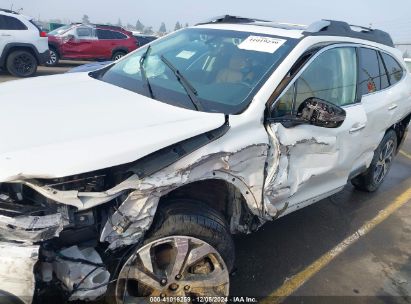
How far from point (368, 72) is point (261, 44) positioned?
1.42 metres

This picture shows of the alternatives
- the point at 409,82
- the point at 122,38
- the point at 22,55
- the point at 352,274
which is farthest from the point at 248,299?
the point at 122,38

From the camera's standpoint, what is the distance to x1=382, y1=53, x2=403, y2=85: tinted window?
177 inches

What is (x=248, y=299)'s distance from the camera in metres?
2.92

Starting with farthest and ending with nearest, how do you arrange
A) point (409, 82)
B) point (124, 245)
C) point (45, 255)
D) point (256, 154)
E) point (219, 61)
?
point (409, 82)
point (219, 61)
point (256, 154)
point (124, 245)
point (45, 255)

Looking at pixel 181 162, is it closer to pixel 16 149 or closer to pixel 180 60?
pixel 16 149

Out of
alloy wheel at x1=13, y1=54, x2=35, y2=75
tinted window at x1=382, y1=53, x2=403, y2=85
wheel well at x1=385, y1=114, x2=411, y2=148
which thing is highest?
tinted window at x1=382, y1=53, x2=403, y2=85

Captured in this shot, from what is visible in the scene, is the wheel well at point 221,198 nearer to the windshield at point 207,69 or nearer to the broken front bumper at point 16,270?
the windshield at point 207,69

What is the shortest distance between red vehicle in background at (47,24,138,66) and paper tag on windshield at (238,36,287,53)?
12.8 m

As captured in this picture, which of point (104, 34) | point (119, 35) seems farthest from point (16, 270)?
point (119, 35)

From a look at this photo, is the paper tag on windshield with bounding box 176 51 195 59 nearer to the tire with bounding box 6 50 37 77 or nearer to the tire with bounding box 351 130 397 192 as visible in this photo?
the tire with bounding box 351 130 397 192

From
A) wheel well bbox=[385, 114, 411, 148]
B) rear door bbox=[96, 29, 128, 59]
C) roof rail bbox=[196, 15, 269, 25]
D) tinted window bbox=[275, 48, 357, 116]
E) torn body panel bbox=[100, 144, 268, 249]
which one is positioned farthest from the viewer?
rear door bbox=[96, 29, 128, 59]

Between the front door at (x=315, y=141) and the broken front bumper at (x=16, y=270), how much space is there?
1492mm

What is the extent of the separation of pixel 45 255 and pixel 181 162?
81 centimetres

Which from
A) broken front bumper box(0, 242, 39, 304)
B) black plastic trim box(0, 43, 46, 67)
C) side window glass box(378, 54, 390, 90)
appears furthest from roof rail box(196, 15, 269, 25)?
black plastic trim box(0, 43, 46, 67)
